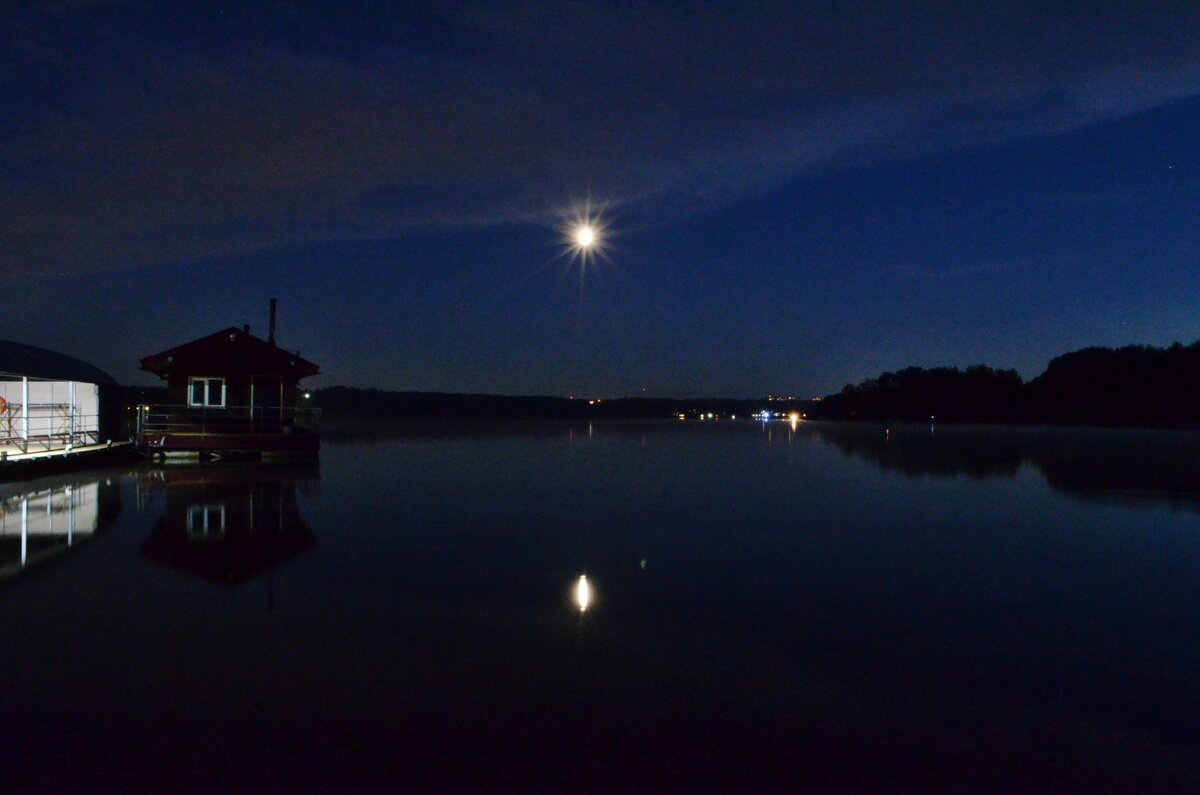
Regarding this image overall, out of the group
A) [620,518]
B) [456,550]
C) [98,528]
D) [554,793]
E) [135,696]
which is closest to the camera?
[554,793]

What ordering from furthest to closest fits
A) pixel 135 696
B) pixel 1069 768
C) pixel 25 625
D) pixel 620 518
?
1. pixel 620 518
2. pixel 25 625
3. pixel 135 696
4. pixel 1069 768

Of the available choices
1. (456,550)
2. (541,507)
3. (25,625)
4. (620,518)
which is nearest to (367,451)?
(541,507)

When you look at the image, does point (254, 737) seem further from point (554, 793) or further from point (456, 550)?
point (456, 550)

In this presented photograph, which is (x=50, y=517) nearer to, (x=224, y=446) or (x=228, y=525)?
(x=228, y=525)

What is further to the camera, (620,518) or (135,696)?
(620,518)

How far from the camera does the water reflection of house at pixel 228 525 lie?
10453 mm

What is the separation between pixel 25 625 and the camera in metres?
7.41

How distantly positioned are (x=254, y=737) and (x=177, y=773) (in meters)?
0.53

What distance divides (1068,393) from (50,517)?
136 metres

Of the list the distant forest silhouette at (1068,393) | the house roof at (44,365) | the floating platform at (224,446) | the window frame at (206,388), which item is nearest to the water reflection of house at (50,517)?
the house roof at (44,365)

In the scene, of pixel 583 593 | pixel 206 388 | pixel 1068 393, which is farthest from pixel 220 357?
pixel 1068 393

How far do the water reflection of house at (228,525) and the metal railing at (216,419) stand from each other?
5889mm

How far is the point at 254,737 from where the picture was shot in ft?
16.6

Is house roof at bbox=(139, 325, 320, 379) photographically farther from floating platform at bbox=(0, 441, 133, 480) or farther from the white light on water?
the white light on water
